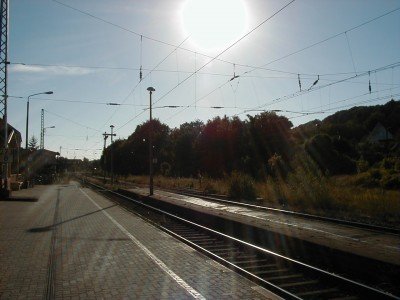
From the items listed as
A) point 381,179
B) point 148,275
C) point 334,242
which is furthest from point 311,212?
point 381,179

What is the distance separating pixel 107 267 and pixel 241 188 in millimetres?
22404

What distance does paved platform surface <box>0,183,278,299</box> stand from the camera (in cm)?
754

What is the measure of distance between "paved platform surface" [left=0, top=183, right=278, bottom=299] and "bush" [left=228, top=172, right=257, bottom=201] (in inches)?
611

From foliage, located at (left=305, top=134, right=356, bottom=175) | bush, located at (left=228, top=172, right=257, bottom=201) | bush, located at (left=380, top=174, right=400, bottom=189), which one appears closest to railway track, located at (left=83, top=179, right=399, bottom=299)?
bush, located at (left=228, top=172, right=257, bottom=201)

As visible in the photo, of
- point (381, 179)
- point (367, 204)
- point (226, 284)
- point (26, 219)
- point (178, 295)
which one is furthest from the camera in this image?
point (381, 179)

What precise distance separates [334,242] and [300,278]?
257 cm

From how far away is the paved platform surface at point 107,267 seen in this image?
754cm

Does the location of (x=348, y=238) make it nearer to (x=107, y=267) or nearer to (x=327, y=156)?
(x=107, y=267)

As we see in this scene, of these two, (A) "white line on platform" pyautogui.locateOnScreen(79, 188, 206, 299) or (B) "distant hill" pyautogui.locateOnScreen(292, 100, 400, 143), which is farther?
(B) "distant hill" pyautogui.locateOnScreen(292, 100, 400, 143)

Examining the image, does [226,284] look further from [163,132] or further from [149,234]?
[163,132]

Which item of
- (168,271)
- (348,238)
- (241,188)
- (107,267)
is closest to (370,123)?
(241,188)

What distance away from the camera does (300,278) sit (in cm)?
895

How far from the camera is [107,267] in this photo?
9516 mm

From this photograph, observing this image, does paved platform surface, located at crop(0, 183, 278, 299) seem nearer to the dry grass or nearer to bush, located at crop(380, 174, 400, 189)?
the dry grass
